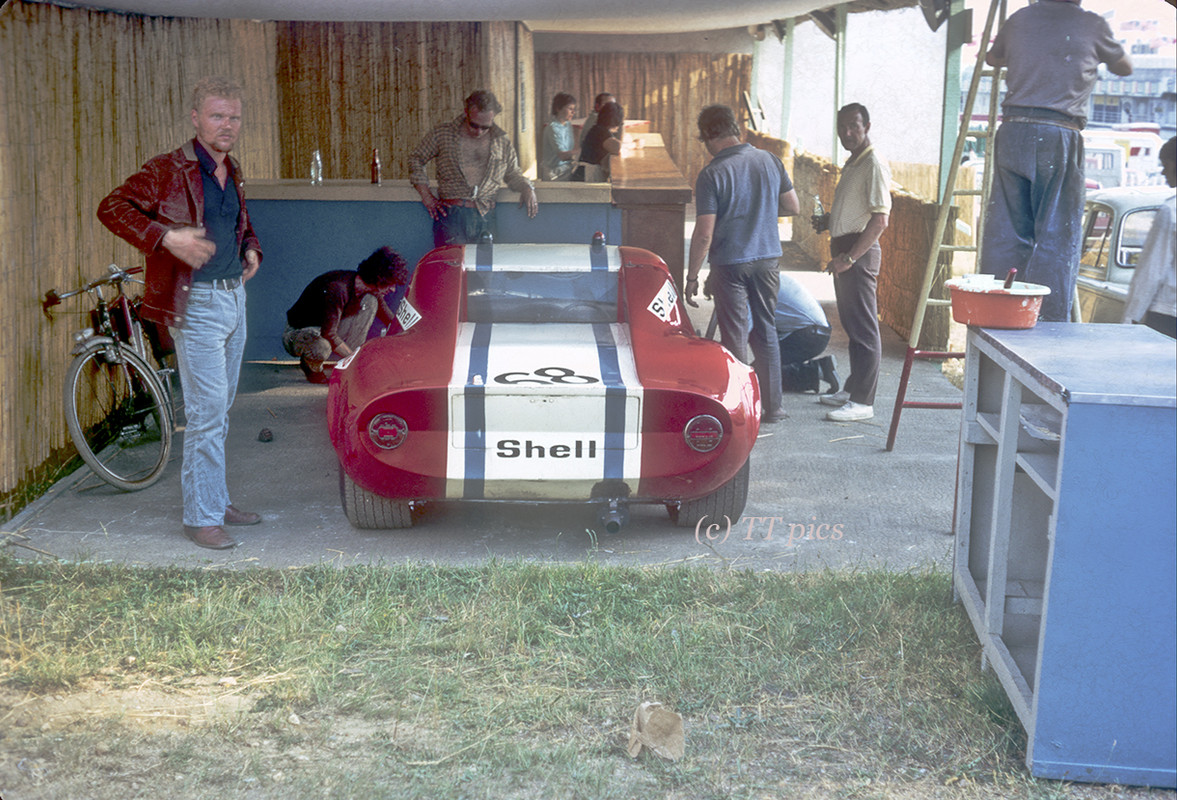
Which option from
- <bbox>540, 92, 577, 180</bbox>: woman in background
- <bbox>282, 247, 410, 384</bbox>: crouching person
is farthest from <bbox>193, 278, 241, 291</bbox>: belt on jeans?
<bbox>540, 92, 577, 180</bbox>: woman in background

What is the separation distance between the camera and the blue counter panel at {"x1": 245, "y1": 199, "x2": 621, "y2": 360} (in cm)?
855

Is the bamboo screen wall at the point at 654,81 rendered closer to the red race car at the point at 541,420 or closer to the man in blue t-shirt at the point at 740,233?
the man in blue t-shirt at the point at 740,233

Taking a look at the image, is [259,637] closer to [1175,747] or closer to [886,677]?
[886,677]

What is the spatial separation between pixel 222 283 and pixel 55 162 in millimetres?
1924

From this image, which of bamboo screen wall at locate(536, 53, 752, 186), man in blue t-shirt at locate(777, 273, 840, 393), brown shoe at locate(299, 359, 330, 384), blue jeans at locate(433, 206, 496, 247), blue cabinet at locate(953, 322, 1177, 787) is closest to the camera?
blue cabinet at locate(953, 322, 1177, 787)

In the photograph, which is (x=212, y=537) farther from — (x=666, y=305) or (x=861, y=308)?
(x=861, y=308)

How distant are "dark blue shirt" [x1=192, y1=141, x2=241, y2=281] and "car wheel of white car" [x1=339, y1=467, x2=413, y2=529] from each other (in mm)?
989

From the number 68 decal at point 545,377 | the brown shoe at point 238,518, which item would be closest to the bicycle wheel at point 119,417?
the brown shoe at point 238,518

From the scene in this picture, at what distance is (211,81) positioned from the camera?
4426mm

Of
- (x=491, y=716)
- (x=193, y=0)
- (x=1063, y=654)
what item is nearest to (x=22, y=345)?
(x=193, y=0)

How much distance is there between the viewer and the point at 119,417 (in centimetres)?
615

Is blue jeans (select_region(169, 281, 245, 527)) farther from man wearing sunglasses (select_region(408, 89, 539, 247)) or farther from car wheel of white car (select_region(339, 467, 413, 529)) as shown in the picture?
man wearing sunglasses (select_region(408, 89, 539, 247))

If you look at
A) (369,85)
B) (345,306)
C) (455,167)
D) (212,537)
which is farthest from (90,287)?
(369,85)

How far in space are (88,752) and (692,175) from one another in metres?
22.5
